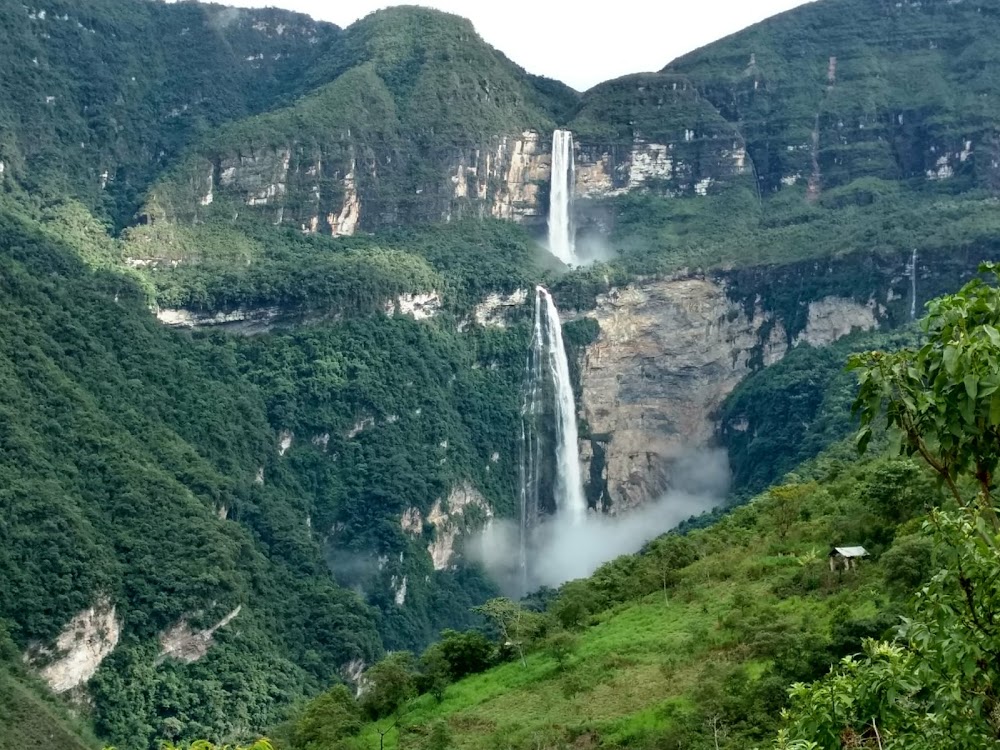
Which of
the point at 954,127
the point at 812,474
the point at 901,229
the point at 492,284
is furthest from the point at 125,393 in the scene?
the point at 954,127

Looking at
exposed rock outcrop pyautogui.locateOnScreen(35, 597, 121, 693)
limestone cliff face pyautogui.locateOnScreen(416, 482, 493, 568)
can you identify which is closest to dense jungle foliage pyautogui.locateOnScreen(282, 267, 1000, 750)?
exposed rock outcrop pyautogui.locateOnScreen(35, 597, 121, 693)

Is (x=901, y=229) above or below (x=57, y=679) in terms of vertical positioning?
above

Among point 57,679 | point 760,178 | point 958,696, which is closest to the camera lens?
point 958,696

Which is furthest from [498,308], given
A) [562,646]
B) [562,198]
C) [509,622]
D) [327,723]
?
[562,646]

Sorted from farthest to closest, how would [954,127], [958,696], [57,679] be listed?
[954,127] → [57,679] → [958,696]

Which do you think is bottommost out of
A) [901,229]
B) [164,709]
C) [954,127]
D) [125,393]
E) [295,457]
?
[164,709]

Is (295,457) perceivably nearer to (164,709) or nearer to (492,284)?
(492,284)
